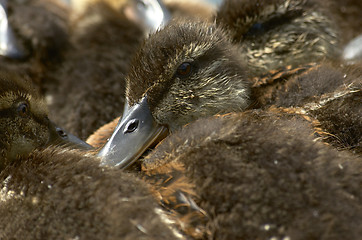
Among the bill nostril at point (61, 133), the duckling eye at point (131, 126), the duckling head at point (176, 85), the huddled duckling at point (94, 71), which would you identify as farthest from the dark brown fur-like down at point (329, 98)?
the huddled duckling at point (94, 71)

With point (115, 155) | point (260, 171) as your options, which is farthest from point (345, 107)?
point (115, 155)

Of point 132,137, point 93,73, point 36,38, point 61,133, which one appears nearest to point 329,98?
point 132,137

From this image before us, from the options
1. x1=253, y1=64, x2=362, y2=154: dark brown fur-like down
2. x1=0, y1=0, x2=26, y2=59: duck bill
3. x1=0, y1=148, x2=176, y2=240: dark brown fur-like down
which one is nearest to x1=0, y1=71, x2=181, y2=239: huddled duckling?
x1=0, y1=148, x2=176, y2=240: dark brown fur-like down

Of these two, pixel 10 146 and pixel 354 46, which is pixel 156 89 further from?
pixel 354 46

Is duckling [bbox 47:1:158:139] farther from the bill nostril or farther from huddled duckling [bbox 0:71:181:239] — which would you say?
huddled duckling [bbox 0:71:181:239]

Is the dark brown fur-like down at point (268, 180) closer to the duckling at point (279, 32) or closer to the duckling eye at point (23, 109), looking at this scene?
the duckling eye at point (23, 109)

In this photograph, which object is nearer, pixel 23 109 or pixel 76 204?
pixel 76 204

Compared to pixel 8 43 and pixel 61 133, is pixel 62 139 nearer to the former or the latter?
pixel 61 133
